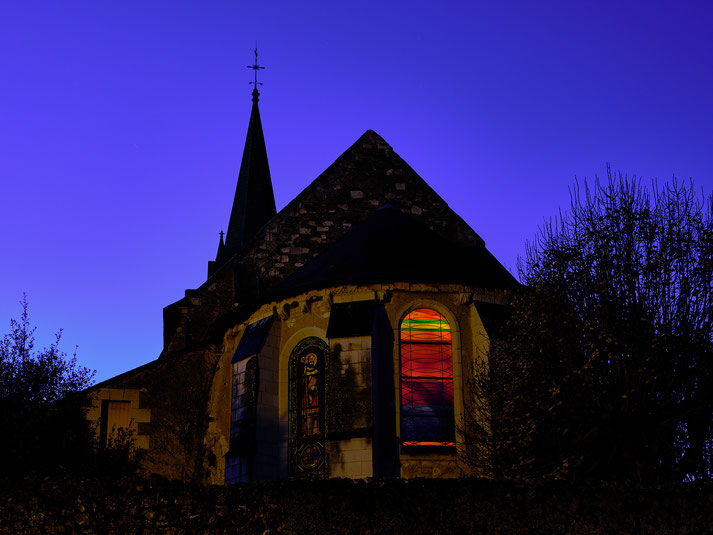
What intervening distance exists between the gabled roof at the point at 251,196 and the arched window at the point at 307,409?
14377 millimetres

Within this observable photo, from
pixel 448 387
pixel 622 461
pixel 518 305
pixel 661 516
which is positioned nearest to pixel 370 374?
pixel 448 387

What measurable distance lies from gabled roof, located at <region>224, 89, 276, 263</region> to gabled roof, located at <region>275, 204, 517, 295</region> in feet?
43.5

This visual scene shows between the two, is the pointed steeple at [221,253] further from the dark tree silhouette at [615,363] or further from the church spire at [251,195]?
the dark tree silhouette at [615,363]

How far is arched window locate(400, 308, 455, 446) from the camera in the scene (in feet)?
56.9

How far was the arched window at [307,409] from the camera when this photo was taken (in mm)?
17672

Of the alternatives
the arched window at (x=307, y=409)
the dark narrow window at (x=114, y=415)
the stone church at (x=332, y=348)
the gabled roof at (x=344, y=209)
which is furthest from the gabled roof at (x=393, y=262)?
the dark narrow window at (x=114, y=415)

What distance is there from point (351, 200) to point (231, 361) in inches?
217

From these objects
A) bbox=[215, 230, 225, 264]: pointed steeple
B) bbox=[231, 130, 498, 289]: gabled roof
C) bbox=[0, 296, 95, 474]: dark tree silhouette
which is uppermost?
bbox=[215, 230, 225, 264]: pointed steeple

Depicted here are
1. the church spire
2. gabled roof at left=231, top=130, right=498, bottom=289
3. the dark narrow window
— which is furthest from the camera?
the church spire

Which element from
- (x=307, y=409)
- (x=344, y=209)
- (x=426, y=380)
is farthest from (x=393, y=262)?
(x=344, y=209)

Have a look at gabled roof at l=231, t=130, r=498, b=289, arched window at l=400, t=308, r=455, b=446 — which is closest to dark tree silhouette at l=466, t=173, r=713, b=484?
arched window at l=400, t=308, r=455, b=446

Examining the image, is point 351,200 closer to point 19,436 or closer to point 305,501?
point 19,436

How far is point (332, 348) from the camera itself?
56.3 feet

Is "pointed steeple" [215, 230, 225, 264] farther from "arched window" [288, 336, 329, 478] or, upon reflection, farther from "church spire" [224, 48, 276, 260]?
"arched window" [288, 336, 329, 478]
